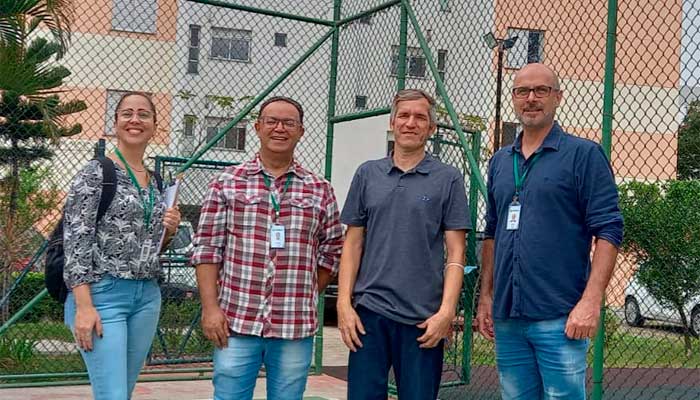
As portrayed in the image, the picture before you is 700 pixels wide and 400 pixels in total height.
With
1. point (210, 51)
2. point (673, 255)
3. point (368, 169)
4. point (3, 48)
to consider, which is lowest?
point (673, 255)

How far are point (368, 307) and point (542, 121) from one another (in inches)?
42.6

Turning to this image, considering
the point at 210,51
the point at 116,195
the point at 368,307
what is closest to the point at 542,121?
the point at 368,307

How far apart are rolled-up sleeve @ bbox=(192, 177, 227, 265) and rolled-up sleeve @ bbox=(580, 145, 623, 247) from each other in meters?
1.53

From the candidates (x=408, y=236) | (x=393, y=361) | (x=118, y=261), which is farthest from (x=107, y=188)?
(x=393, y=361)

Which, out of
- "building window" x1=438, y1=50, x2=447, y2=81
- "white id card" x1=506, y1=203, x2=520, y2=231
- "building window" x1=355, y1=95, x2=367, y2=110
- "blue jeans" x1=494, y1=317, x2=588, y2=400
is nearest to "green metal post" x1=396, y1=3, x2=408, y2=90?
"building window" x1=355, y1=95, x2=367, y2=110

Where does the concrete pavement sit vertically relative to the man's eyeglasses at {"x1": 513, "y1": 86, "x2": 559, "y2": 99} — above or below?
below

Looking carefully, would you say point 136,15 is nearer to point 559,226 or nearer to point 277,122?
point 277,122

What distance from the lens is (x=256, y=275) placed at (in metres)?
3.89

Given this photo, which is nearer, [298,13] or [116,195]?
[116,195]

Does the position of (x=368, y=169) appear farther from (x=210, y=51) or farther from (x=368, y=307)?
(x=210, y=51)

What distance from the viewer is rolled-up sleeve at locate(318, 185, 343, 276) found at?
4.13m

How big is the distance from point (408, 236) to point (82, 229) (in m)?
1.38

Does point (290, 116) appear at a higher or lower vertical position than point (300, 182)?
higher

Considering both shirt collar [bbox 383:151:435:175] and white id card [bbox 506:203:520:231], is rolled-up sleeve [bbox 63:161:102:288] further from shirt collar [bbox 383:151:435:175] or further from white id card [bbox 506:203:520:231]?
white id card [bbox 506:203:520:231]
